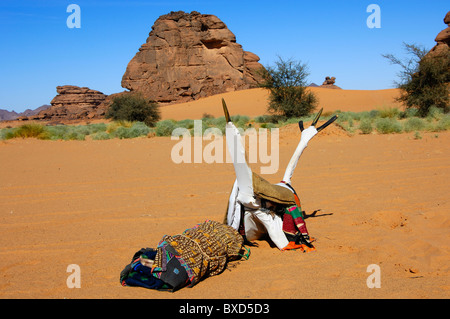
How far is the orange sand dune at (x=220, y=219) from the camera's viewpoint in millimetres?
3988

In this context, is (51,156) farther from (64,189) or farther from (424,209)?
(424,209)

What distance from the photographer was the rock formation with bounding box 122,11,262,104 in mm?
63562

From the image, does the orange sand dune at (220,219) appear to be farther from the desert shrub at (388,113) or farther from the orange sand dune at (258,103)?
the orange sand dune at (258,103)

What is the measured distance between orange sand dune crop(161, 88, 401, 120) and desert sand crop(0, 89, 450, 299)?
2969cm

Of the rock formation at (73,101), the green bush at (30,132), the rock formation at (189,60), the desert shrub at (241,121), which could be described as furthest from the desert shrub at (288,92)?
the rock formation at (73,101)

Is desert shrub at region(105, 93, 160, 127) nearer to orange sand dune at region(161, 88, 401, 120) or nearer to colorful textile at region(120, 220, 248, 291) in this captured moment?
orange sand dune at region(161, 88, 401, 120)

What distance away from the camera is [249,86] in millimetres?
62531

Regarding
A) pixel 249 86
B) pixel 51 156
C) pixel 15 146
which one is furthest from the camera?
pixel 249 86

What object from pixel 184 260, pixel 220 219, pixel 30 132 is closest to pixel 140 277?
pixel 184 260

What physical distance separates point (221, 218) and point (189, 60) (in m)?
62.8
